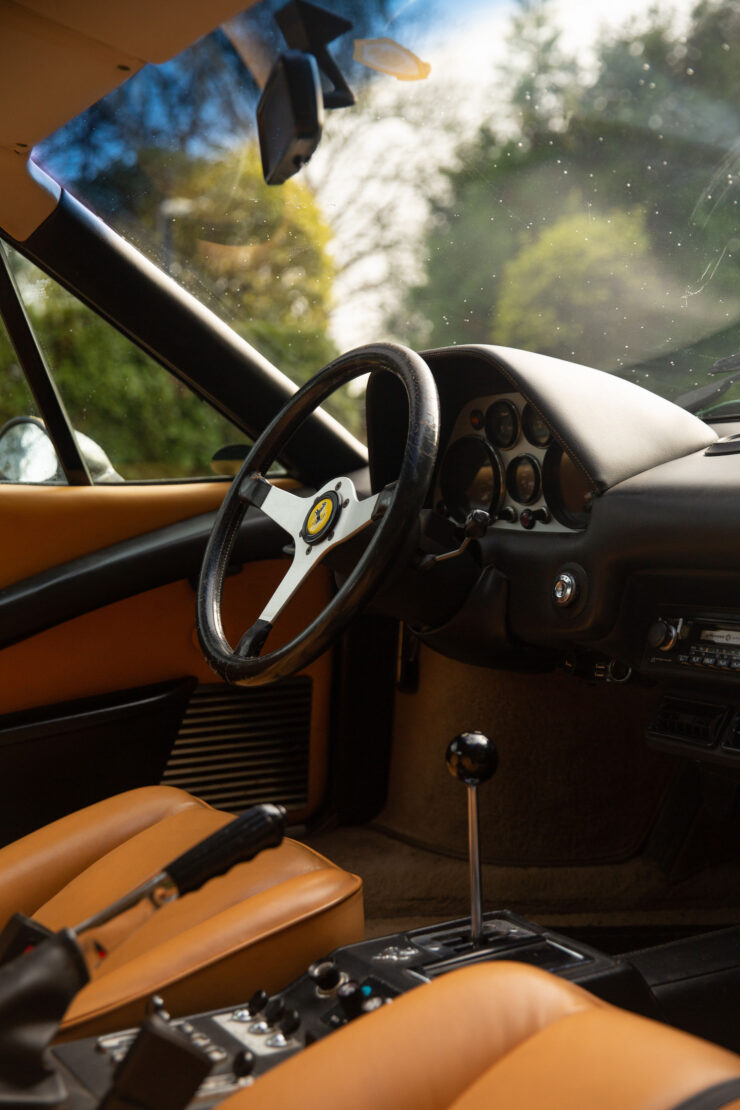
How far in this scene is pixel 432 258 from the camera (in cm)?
232

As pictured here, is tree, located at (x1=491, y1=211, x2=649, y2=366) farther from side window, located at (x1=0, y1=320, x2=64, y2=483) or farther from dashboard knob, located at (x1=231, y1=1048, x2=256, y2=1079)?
dashboard knob, located at (x1=231, y1=1048, x2=256, y2=1079)

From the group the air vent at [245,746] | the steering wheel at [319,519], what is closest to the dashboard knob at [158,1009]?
the steering wheel at [319,519]

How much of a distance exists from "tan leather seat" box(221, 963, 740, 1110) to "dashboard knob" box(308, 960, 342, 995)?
286mm

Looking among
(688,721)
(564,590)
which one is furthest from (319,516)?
(688,721)

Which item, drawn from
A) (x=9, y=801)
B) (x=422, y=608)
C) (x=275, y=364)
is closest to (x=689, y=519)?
(x=422, y=608)

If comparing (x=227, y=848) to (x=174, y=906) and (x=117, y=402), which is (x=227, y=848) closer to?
(x=174, y=906)

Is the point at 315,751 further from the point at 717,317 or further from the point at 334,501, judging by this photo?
the point at 717,317

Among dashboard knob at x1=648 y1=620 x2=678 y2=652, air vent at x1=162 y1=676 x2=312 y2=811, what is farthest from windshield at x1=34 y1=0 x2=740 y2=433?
air vent at x1=162 y1=676 x2=312 y2=811

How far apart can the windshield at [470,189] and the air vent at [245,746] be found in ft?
2.14

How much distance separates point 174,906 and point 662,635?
85 cm

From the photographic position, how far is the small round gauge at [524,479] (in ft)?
6.11

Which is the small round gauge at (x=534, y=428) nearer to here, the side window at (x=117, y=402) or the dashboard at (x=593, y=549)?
the dashboard at (x=593, y=549)

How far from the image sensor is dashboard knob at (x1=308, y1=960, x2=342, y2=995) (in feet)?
4.07

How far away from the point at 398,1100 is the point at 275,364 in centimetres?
175
